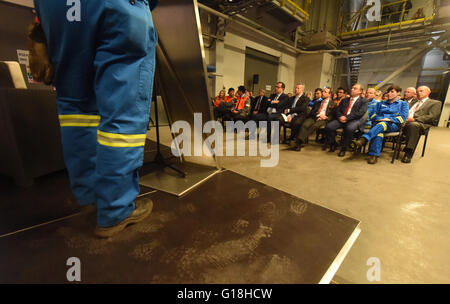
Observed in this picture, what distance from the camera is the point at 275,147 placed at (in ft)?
10.7

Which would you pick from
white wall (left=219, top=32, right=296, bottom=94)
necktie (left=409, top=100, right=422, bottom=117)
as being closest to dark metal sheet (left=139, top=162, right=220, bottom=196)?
necktie (left=409, top=100, right=422, bottom=117)

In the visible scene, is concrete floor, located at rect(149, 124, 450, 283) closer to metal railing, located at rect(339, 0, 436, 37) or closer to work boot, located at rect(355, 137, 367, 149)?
work boot, located at rect(355, 137, 367, 149)

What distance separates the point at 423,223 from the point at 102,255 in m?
1.88

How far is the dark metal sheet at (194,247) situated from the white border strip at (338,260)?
0.01 metres

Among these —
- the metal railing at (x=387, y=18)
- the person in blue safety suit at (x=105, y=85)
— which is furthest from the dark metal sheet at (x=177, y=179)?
the metal railing at (x=387, y=18)

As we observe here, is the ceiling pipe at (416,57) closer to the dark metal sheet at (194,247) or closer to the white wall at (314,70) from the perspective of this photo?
the white wall at (314,70)

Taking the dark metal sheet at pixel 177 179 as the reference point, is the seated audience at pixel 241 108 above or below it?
above

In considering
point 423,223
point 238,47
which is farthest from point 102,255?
point 238,47

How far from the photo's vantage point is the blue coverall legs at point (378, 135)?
2602 millimetres

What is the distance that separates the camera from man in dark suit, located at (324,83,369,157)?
290 cm

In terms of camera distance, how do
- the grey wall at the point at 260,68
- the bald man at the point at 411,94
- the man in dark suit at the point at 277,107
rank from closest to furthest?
the bald man at the point at 411,94
the man in dark suit at the point at 277,107
the grey wall at the point at 260,68

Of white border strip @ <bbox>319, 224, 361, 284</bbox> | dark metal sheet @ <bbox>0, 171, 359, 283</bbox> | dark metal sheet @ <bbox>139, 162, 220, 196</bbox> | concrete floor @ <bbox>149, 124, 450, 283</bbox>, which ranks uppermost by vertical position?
dark metal sheet @ <bbox>139, 162, 220, 196</bbox>

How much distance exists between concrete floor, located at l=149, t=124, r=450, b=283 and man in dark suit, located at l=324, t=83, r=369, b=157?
0.30 m
